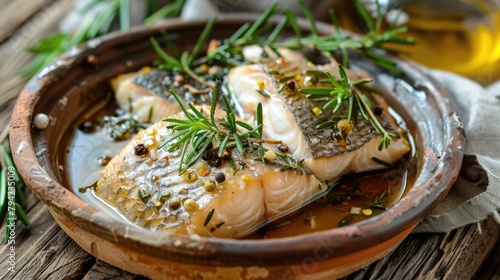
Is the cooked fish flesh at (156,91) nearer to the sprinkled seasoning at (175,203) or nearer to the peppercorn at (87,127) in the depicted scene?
the peppercorn at (87,127)

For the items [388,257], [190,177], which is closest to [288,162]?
[190,177]

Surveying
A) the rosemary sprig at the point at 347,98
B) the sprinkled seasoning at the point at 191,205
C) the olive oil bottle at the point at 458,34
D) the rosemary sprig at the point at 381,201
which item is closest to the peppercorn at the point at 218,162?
the sprinkled seasoning at the point at 191,205

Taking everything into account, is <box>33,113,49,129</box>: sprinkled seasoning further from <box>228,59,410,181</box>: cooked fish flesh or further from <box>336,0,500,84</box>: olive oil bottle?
<box>336,0,500,84</box>: olive oil bottle

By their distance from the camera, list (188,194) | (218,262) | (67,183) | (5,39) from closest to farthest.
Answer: (218,262) → (188,194) → (67,183) → (5,39)

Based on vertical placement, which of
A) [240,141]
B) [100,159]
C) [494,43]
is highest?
[240,141]

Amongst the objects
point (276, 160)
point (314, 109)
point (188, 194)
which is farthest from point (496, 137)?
point (188, 194)

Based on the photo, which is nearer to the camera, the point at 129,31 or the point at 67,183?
the point at 67,183

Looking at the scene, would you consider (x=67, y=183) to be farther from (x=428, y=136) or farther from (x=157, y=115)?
(x=428, y=136)
